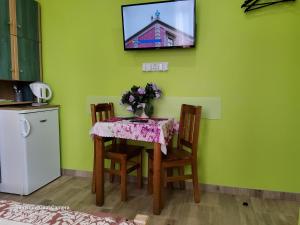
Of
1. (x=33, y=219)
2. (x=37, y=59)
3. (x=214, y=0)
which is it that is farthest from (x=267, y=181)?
(x=37, y=59)

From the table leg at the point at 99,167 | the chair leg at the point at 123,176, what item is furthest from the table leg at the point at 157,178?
the table leg at the point at 99,167

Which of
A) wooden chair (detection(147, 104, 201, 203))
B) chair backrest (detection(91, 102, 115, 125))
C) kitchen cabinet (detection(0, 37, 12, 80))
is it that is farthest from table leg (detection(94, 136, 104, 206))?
kitchen cabinet (detection(0, 37, 12, 80))

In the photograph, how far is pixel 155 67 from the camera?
2525mm

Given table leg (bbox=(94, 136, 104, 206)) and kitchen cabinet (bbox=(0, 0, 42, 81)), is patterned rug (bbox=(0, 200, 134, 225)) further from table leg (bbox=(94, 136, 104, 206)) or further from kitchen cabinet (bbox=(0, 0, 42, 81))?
kitchen cabinet (bbox=(0, 0, 42, 81))

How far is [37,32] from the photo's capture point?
9.25 feet

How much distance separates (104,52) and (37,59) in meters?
0.85

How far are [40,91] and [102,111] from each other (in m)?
0.86

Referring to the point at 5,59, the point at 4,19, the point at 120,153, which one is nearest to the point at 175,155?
the point at 120,153

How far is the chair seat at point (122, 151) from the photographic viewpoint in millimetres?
2201

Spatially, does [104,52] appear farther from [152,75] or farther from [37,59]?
[37,59]

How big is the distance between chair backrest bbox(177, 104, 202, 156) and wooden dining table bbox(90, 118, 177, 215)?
20 cm

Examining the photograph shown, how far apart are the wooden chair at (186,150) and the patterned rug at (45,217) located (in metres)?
1.17

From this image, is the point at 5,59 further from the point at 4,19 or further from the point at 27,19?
the point at 27,19

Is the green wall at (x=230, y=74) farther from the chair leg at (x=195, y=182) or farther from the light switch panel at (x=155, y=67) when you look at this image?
the chair leg at (x=195, y=182)
